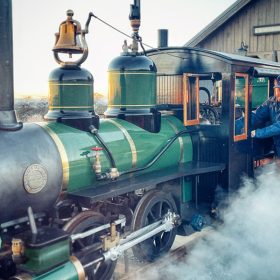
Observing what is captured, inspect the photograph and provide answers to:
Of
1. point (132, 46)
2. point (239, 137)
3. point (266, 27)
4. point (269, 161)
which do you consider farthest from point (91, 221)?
point (266, 27)

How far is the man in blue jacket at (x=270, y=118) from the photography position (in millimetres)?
5973

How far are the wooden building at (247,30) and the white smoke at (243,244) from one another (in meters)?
7.68

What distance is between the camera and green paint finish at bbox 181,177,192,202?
5574mm

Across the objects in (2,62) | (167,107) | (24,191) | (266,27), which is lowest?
(24,191)

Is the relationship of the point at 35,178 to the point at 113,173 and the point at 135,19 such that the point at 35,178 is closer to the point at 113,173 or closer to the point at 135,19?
the point at 113,173

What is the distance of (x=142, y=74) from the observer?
5.00 meters

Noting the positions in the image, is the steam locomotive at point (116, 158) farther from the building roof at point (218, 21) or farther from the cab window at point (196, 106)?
the building roof at point (218, 21)

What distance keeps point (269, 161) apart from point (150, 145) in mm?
2938

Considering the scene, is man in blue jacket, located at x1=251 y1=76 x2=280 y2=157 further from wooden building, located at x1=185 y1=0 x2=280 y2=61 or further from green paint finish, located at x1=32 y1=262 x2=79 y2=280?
wooden building, located at x1=185 y1=0 x2=280 y2=61

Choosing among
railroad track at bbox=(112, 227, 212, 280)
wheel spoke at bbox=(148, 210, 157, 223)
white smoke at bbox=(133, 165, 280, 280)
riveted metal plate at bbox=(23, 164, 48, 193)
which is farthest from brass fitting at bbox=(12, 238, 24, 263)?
wheel spoke at bbox=(148, 210, 157, 223)

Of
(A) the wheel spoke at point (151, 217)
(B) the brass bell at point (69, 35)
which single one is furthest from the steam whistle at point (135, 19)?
(A) the wheel spoke at point (151, 217)

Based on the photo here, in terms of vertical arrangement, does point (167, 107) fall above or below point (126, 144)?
above

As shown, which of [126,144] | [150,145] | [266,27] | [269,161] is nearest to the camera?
[126,144]

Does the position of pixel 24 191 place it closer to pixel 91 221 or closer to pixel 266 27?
pixel 91 221
